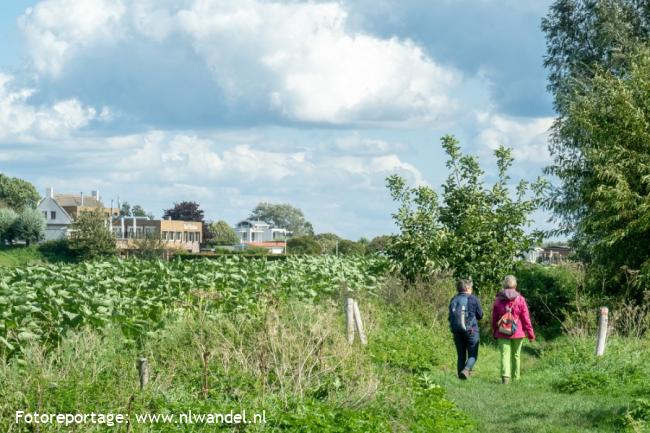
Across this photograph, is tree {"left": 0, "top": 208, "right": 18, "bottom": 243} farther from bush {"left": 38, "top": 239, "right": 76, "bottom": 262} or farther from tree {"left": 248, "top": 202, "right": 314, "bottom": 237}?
tree {"left": 248, "top": 202, "right": 314, "bottom": 237}

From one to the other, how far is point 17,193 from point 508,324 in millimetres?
118919

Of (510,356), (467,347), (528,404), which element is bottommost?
(528,404)

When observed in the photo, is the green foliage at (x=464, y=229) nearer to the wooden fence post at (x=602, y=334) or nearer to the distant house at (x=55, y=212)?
the wooden fence post at (x=602, y=334)

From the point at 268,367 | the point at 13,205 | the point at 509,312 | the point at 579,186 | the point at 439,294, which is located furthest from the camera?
the point at 13,205

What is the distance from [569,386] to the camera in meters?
14.9

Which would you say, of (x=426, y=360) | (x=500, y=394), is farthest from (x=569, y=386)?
(x=426, y=360)

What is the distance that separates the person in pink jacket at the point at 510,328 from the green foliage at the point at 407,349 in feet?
4.38

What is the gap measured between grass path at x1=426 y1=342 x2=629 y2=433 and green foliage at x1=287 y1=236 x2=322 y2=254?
6398 centimetres

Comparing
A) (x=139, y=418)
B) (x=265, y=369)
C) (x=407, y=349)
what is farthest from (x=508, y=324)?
(x=139, y=418)

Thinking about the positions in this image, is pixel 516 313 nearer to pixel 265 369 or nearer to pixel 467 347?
pixel 467 347

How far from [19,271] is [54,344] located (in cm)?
735

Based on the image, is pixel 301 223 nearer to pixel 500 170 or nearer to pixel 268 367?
pixel 500 170

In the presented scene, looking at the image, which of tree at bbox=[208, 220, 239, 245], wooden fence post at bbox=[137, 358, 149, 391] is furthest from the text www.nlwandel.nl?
tree at bbox=[208, 220, 239, 245]

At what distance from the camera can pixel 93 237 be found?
78.9 metres
